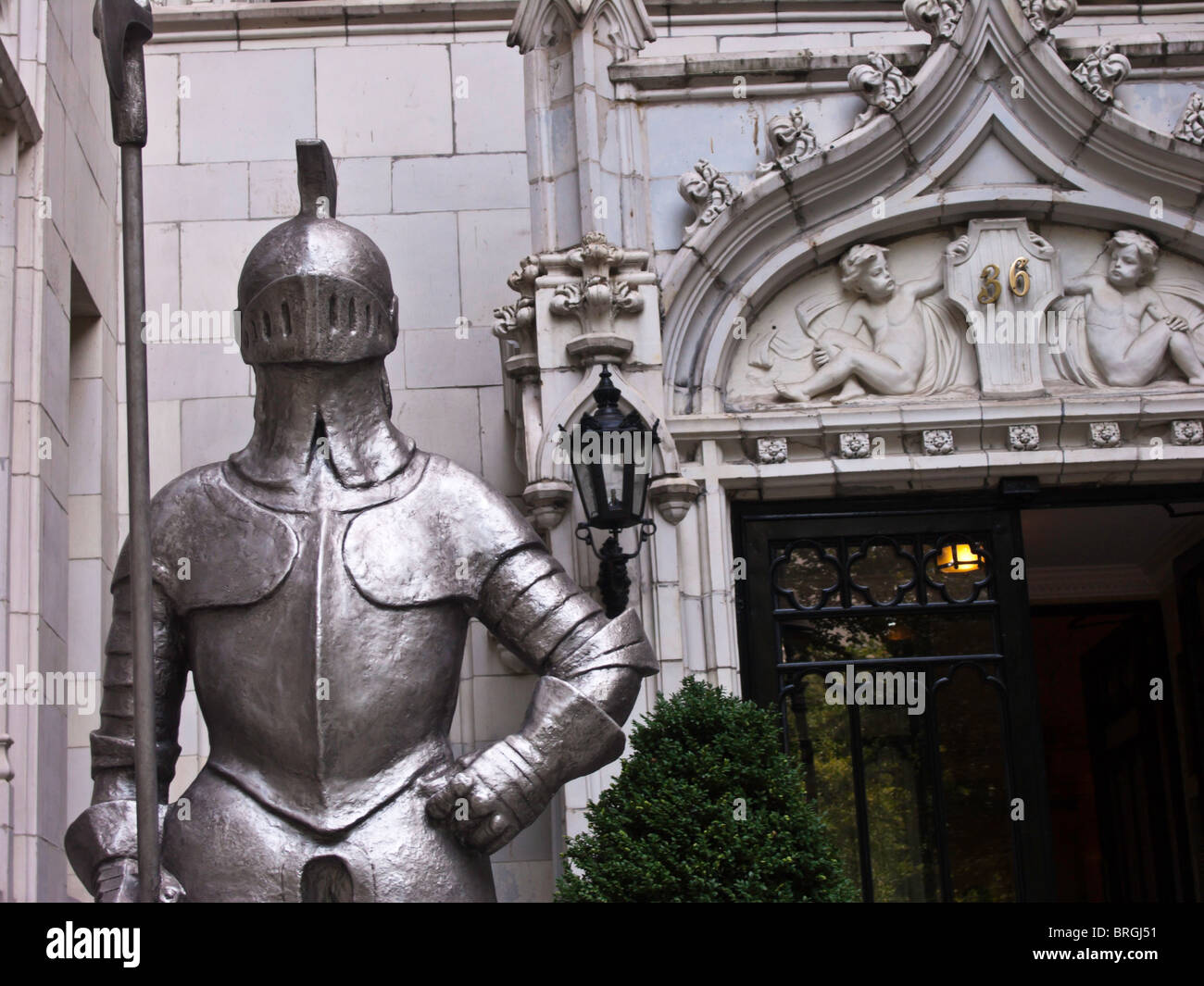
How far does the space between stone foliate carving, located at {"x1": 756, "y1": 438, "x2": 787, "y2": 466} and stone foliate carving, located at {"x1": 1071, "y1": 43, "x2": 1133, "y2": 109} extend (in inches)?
90.0

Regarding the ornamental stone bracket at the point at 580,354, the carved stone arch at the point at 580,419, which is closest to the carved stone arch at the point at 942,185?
the ornamental stone bracket at the point at 580,354

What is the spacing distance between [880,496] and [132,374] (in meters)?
5.16

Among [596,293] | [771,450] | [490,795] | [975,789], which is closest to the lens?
[490,795]

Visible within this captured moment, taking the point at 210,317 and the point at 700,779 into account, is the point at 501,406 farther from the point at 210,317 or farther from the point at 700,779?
the point at 700,779

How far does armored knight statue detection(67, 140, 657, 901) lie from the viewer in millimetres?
4387

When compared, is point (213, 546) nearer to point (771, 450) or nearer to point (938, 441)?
point (771, 450)

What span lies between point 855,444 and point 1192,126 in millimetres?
2268

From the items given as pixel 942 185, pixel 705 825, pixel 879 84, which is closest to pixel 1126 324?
pixel 942 185

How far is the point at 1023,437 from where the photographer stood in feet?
27.7

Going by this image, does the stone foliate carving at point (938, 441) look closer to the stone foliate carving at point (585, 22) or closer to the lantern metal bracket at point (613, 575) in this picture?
the lantern metal bracket at point (613, 575)

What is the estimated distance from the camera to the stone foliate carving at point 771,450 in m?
8.39

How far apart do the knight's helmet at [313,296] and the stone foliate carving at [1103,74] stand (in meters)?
4.98

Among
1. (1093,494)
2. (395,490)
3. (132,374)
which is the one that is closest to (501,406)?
(1093,494)

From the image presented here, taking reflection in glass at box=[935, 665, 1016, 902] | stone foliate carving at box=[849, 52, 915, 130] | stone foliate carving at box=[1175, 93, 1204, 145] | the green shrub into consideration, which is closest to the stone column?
stone foliate carving at box=[849, 52, 915, 130]
